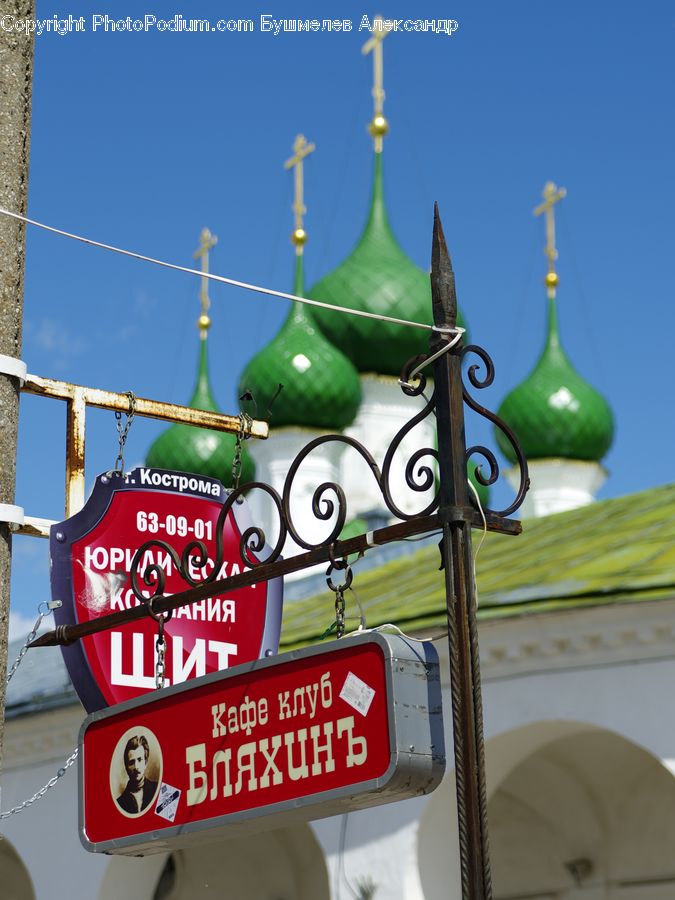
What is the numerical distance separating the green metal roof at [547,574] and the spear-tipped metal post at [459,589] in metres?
5.22

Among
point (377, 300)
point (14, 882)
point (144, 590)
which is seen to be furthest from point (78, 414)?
point (377, 300)

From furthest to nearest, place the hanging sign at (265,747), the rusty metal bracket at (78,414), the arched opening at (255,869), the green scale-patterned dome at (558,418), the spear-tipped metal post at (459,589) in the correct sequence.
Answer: the green scale-patterned dome at (558,418) → the arched opening at (255,869) → the rusty metal bracket at (78,414) → the hanging sign at (265,747) → the spear-tipped metal post at (459,589)

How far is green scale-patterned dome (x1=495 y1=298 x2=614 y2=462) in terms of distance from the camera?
28.4m

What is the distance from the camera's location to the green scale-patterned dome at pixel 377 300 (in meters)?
26.9

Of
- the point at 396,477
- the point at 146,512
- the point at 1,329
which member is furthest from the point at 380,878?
the point at 396,477

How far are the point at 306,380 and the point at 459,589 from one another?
21.2 meters

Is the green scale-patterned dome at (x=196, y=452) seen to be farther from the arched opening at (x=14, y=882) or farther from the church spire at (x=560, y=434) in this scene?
the arched opening at (x=14, y=882)

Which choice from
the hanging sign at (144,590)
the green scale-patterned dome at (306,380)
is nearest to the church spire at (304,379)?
the green scale-patterned dome at (306,380)

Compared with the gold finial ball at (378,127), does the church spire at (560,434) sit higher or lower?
lower

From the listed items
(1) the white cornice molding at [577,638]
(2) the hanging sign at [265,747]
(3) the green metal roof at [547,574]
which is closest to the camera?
(2) the hanging sign at [265,747]

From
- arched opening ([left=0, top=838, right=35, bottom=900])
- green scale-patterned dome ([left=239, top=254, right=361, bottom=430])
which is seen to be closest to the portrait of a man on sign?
arched opening ([left=0, top=838, right=35, bottom=900])

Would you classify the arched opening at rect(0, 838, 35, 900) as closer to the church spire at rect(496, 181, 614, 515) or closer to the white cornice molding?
the white cornice molding

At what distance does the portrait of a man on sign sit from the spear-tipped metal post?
0.97 m

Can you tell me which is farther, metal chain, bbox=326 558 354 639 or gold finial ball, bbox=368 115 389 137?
gold finial ball, bbox=368 115 389 137
